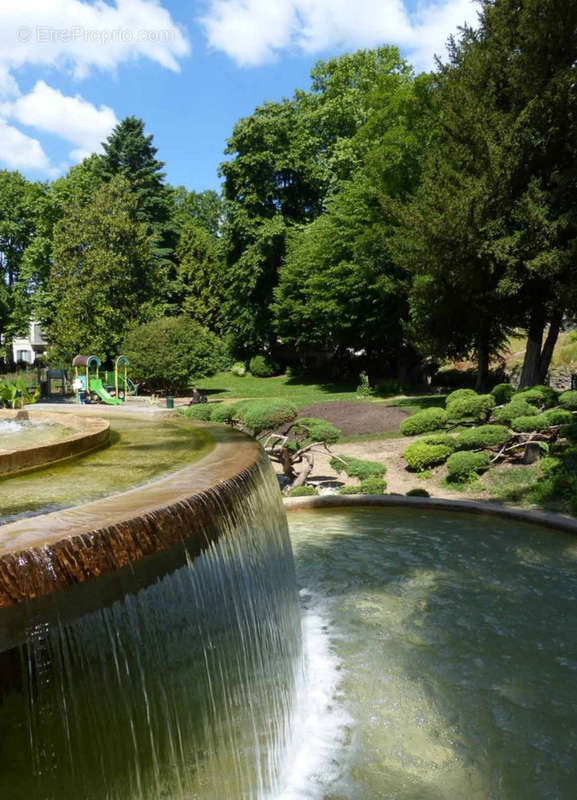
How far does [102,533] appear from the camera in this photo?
2807 mm

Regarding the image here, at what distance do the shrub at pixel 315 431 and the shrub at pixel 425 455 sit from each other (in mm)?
1935

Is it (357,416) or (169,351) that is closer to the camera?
(357,416)

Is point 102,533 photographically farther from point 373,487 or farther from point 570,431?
point 570,431

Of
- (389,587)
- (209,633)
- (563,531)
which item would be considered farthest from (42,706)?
(563,531)

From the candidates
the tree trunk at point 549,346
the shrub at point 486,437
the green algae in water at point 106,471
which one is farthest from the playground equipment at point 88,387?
the green algae in water at point 106,471

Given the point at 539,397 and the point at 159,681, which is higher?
the point at 539,397

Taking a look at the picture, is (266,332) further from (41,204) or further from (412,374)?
(41,204)

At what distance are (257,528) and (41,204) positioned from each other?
40.9m

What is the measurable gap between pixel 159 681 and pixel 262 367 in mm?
40700

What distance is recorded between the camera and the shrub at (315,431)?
1277cm

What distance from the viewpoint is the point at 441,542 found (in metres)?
8.90

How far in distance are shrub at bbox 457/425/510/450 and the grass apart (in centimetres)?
1551

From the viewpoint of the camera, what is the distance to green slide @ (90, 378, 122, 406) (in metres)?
28.5

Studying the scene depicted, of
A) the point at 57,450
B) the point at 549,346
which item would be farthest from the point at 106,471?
the point at 549,346
